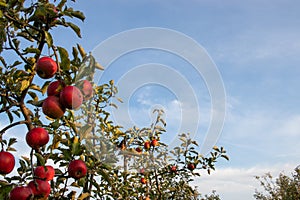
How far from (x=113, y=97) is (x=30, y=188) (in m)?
2.63

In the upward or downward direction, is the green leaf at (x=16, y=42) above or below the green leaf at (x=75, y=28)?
above

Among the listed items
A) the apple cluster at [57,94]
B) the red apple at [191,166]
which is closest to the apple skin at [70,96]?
the apple cluster at [57,94]

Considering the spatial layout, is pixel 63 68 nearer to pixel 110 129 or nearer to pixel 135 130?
pixel 110 129

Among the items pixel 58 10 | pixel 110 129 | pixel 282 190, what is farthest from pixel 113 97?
pixel 282 190

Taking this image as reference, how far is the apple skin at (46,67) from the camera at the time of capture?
1718 millimetres

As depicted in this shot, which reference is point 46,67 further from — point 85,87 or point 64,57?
point 85,87

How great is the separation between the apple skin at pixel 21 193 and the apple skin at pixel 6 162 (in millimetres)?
153

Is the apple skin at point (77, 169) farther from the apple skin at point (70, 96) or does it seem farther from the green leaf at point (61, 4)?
the green leaf at point (61, 4)

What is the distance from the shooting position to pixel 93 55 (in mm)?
1913

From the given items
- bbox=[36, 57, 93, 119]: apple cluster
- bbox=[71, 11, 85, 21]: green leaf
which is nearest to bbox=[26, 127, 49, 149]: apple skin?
bbox=[36, 57, 93, 119]: apple cluster

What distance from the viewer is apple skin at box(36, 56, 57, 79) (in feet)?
5.64

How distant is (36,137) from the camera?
1713 millimetres

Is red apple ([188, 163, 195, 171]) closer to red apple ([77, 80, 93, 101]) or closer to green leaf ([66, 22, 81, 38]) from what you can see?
red apple ([77, 80, 93, 101])

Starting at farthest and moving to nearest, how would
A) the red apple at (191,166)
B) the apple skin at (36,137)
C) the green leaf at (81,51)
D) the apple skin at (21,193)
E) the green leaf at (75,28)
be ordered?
the red apple at (191,166) < the green leaf at (81,51) < the green leaf at (75,28) < the apple skin at (36,137) < the apple skin at (21,193)
